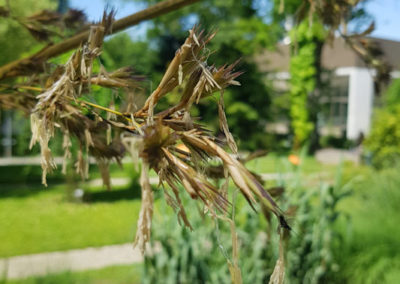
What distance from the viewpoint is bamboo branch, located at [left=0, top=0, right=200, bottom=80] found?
127 centimetres

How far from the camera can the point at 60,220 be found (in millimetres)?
8281

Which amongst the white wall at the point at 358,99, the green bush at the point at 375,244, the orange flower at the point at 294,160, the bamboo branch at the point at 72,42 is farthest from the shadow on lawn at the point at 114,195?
the white wall at the point at 358,99

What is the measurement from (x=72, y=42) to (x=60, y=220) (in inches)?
292

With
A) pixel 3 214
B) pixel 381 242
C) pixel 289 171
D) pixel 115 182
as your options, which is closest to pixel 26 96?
pixel 289 171

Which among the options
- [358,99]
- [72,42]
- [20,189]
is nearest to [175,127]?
[72,42]

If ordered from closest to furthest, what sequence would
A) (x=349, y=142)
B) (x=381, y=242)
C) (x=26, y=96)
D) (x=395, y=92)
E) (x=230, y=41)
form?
(x=26, y=96) → (x=381, y=242) → (x=230, y=41) → (x=395, y=92) → (x=349, y=142)

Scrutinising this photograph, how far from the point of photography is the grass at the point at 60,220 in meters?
6.65

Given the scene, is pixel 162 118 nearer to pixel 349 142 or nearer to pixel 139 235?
pixel 139 235

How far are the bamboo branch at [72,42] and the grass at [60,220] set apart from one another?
3.65 m

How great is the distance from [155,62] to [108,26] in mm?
20994

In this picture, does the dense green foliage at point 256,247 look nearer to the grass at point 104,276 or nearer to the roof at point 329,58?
the grass at point 104,276

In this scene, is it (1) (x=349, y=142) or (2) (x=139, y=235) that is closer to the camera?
(2) (x=139, y=235)

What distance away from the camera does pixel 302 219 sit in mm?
3482

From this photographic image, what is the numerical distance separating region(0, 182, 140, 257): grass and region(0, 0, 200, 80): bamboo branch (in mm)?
3645
